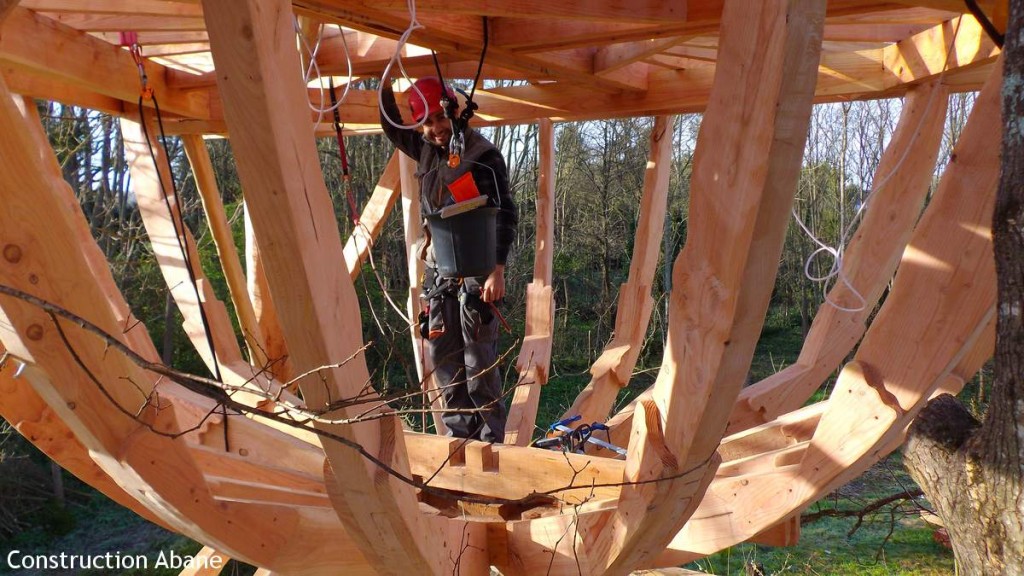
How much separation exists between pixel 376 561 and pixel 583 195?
48.4 ft

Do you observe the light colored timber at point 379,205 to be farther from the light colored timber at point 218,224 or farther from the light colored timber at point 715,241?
the light colored timber at point 715,241

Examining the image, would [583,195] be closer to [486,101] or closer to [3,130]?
[486,101]

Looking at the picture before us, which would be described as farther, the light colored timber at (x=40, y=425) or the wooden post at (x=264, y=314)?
the wooden post at (x=264, y=314)

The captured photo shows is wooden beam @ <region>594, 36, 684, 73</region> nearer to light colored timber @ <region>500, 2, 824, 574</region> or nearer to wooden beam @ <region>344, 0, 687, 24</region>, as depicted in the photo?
wooden beam @ <region>344, 0, 687, 24</region>

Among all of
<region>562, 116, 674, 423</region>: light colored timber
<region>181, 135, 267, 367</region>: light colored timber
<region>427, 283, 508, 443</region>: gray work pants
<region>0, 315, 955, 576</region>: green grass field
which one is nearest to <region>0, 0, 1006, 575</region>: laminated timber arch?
<region>181, 135, 267, 367</region>: light colored timber

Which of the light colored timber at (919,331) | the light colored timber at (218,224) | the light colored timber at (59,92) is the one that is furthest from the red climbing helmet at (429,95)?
the light colored timber at (919,331)

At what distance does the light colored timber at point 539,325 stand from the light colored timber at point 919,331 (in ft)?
7.54

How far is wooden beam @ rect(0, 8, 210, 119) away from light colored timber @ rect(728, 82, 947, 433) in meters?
3.82

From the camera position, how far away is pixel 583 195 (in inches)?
679

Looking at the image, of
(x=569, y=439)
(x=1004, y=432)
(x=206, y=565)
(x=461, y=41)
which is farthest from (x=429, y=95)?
(x=206, y=565)

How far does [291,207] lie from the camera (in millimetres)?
1872

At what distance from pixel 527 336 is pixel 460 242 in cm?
150

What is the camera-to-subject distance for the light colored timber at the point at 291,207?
1761mm

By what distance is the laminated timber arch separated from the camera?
6.47ft
